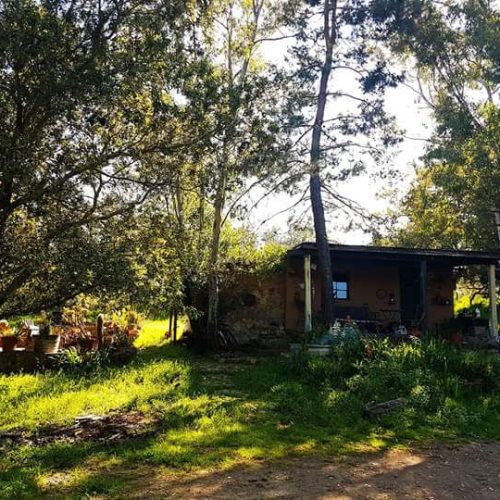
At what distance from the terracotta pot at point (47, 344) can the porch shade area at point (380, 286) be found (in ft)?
24.6

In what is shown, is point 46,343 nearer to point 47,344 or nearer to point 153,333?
point 47,344

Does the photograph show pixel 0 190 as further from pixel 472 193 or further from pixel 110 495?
pixel 472 193

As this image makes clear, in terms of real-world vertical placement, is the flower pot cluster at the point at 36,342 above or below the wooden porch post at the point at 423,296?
below

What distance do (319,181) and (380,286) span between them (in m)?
4.45

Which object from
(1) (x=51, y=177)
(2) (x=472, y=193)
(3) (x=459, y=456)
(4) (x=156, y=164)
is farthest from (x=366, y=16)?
(3) (x=459, y=456)

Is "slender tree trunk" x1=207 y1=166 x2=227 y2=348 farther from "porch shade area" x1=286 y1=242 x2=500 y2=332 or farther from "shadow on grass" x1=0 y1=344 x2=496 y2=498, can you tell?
"shadow on grass" x1=0 y1=344 x2=496 y2=498

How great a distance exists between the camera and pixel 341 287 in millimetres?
17578

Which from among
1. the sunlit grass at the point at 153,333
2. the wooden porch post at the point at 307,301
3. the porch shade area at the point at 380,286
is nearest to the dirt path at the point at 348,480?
the wooden porch post at the point at 307,301

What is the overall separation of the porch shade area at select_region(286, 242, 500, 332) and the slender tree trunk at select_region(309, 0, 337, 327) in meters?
0.73

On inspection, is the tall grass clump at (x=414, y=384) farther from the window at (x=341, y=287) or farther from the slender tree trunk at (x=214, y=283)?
the window at (x=341, y=287)

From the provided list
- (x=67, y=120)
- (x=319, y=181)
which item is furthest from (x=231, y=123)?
(x=319, y=181)

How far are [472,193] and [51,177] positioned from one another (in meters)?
17.0

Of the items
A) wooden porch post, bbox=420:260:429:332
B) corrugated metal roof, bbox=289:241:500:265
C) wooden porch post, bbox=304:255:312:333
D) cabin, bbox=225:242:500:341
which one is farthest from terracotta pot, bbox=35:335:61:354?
wooden porch post, bbox=420:260:429:332

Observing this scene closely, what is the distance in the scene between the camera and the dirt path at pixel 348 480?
4.83 meters
